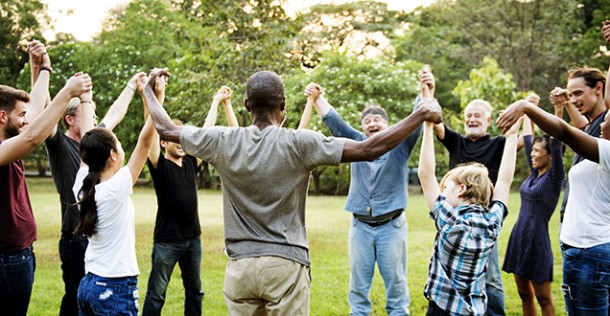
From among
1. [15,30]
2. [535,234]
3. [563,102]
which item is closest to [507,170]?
[563,102]

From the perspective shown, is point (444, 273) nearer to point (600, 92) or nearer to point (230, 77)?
point (600, 92)

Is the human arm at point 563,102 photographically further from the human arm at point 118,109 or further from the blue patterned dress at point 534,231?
the human arm at point 118,109

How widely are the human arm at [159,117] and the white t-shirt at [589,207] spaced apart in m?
2.81

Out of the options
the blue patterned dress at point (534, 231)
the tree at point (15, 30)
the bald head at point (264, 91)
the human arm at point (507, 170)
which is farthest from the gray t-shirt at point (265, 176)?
the tree at point (15, 30)

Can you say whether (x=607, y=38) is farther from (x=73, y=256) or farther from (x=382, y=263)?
(x=73, y=256)

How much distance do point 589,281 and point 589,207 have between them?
514 millimetres

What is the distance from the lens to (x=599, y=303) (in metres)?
3.66

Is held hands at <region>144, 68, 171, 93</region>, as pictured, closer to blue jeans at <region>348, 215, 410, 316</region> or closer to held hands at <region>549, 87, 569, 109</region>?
blue jeans at <region>348, 215, 410, 316</region>

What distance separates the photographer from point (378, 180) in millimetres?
5672

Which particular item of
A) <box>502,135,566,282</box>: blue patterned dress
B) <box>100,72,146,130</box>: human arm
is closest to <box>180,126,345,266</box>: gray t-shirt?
<box>100,72,146,130</box>: human arm

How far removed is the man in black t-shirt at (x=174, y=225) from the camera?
17.2ft

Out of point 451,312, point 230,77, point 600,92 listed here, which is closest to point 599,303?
point 451,312

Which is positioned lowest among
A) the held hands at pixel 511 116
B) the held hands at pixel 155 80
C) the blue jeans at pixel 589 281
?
the blue jeans at pixel 589 281

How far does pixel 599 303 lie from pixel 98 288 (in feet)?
11.2
